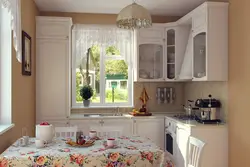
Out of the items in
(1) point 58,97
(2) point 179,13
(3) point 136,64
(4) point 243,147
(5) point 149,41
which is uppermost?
(2) point 179,13

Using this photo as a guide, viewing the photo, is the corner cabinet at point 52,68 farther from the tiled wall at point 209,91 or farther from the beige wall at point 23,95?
the tiled wall at point 209,91

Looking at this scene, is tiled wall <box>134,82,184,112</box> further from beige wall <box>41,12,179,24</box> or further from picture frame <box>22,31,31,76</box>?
picture frame <box>22,31,31,76</box>

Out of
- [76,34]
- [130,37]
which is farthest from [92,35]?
[130,37]

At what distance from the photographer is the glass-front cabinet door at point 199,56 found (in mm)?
3652

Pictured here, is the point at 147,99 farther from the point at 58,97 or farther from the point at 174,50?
the point at 58,97

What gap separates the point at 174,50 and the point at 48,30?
201 cm

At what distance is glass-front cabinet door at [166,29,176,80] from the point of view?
4559mm

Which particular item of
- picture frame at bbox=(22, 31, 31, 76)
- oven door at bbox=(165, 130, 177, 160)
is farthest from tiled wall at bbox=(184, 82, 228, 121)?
picture frame at bbox=(22, 31, 31, 76)

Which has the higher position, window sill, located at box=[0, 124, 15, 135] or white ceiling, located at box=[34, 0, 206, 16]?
white ceiling, located at box=[34, 0, 206, 16]

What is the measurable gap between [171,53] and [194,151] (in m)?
2.39

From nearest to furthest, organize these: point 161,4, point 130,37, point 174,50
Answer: point 161,4
point 174,50
point 130,37

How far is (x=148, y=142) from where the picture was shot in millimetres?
2586

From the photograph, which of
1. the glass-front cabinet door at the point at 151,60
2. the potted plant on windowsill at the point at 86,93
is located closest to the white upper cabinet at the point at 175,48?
the glass-front cabinet door at the point at 151,60

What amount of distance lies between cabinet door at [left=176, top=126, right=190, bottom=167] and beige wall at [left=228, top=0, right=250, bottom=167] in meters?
0.56
